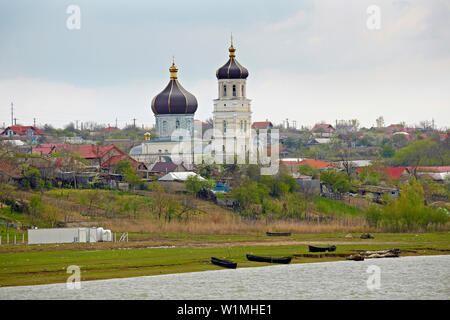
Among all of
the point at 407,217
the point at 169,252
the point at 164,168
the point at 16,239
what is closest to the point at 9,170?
the point at 164,168

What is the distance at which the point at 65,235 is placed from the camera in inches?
1641

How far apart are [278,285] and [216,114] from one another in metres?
41.6

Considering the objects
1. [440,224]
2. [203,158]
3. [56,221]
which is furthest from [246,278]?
[203,158]

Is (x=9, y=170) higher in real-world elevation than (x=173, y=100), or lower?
lower

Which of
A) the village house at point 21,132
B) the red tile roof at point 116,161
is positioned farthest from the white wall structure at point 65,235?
the village house at point 21,132

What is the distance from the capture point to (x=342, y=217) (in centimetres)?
5581

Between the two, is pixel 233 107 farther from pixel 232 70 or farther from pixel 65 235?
pixel 65 235

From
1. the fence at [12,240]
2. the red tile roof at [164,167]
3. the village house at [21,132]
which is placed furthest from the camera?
the village house at [21,132]

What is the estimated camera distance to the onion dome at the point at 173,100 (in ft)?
235

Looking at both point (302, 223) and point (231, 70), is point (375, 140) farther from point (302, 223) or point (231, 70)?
point (302, 223)

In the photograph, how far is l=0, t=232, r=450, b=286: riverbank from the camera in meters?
33.6

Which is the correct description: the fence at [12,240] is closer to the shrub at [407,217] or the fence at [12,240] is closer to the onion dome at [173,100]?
the shrub at [407,217]

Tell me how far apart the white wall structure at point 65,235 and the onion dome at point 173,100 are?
3012 cm

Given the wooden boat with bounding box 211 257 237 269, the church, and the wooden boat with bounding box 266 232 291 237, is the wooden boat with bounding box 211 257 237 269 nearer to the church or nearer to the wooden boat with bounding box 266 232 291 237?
the wooden boat with bounding box 266 232 291 237
